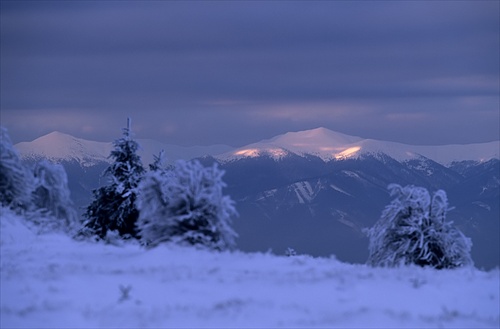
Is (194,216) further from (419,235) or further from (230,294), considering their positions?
(419,235)

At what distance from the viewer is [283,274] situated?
20000mm

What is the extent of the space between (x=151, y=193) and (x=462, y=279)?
1225 cm

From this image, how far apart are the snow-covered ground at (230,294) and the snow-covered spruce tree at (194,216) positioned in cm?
264

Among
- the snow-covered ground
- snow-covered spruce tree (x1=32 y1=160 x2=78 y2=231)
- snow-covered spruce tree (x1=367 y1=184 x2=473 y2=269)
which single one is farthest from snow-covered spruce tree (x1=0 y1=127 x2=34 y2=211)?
snow-covered spruce tree (x1=367 y1=184 x2=473 y2=269)

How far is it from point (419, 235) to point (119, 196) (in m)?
21.1

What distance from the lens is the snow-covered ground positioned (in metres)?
15.9

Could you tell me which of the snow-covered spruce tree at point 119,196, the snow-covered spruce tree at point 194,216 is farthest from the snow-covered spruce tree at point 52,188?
the snow-covered spruce tree at point 194,216

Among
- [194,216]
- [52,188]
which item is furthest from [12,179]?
[194,216]

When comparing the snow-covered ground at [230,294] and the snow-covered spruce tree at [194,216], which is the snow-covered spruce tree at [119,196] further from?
the snow-covered ground at [230,294]

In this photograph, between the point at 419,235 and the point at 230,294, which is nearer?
the point at 230,294

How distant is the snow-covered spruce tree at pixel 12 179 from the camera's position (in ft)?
116

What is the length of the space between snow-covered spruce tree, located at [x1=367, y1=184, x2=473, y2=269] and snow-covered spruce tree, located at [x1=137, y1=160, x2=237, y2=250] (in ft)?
21.1

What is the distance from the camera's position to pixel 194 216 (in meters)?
25.5

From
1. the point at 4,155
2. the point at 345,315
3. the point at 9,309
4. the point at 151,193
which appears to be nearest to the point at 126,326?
the point at 9,309
